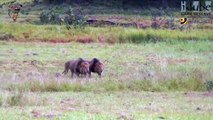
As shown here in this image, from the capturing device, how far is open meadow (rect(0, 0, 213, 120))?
34.8ft

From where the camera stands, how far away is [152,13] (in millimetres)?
37469

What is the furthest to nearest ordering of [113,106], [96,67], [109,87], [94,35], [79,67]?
[94,35] → [96,67] → [79,67] → [109,87] → [113,106]

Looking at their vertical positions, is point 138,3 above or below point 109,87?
above

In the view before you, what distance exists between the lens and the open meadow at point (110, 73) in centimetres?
1059

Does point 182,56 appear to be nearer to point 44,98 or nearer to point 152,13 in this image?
point 44,98

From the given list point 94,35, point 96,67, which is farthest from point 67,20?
point 96,67

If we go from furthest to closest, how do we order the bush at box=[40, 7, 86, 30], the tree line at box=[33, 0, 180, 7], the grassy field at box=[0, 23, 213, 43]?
the tree line at box=[33, 0, 180, 7]
the bush at box=[40, 7, 86, 30]
the grassy field at box=[0, 23, 213, 43]

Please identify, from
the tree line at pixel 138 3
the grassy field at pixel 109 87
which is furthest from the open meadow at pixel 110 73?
the tree line at pixel 138 3

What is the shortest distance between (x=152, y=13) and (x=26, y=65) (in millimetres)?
19860

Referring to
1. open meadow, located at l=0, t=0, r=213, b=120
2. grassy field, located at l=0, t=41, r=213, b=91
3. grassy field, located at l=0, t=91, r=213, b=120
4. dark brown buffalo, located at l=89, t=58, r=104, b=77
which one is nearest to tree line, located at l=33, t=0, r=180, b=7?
open meadow, located at l=0, t=0, r=213, b=120

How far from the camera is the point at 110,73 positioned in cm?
1719

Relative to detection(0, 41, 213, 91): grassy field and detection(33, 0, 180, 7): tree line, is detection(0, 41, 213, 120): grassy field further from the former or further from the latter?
detection(33, 0, 180, 7): tree line

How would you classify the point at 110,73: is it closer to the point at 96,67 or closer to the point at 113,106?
the point at 96,67

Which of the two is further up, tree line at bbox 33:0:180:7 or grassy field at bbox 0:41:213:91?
tree line at bbox 33:0:180:7
